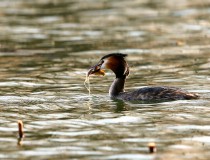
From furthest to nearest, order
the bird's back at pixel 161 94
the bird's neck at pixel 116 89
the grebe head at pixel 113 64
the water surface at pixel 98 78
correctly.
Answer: the bird's neck at pixel 116 89, the grebe head at pixel 113 64, the bird's back at pixel 161 94, the water surface at pixel 98 78

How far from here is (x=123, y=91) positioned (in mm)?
16750

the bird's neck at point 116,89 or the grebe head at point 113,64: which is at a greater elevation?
the grebe head at point 113,64

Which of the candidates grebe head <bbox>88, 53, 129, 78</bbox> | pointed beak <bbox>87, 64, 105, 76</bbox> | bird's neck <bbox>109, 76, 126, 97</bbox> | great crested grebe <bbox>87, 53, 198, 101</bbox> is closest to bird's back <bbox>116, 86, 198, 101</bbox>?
great crested grebe <bbox>87, 53, 198, 101</bbox>

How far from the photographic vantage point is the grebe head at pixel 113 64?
1647cm

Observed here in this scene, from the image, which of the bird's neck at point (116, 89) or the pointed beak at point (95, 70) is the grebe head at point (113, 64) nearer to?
the pointed beak at point (95, 70)

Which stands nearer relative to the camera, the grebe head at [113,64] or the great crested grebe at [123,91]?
the great crested grebe at [123,91]

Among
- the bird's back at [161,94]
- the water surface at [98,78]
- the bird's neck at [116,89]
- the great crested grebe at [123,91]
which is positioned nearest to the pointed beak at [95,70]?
the great crested grebe at [123,91]

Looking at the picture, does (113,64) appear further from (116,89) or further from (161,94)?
(161,94)

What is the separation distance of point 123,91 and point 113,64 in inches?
23.9

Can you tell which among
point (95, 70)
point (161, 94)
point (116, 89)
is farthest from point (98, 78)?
point (161, 94)

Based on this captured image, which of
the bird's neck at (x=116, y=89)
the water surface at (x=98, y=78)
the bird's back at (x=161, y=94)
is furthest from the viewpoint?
the bird's neck at (x=116, y=89)

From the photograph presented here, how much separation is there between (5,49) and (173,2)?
1162cm

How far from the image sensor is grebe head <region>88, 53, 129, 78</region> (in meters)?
16.5

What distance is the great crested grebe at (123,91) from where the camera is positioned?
15.5m
